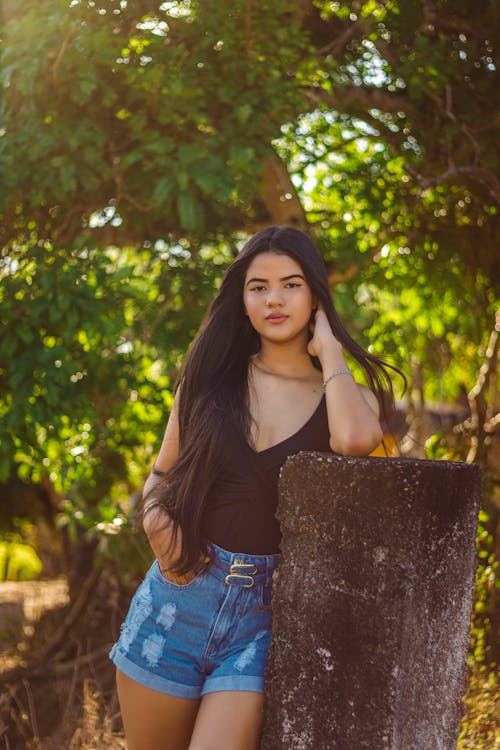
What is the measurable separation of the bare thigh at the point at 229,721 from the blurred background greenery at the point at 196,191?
152 centimetres

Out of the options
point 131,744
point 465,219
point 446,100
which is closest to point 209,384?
point 131,744

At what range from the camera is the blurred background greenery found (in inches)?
158

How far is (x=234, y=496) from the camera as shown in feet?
7.31

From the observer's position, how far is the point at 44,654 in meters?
6.09

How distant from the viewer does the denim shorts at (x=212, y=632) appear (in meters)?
2.09

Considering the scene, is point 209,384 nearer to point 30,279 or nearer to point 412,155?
point 30,279

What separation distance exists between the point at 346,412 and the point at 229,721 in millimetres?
810

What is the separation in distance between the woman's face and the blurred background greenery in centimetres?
151

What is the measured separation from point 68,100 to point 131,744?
10.5 feet

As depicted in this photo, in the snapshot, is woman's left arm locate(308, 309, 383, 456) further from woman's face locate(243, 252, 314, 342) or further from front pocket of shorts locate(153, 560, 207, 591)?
front pocket of shorts locate(153, 560, 207, 591)

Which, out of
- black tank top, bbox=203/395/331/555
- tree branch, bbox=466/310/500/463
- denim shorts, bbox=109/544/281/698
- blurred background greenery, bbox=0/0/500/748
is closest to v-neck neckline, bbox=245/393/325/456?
black tank top, bbox=203/395/331/555

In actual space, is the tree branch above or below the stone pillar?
below

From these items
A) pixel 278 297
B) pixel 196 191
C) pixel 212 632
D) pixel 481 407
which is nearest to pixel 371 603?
pixel 212 632

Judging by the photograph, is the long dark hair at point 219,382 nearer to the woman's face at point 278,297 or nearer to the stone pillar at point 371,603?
the woman's face at point 278,297
